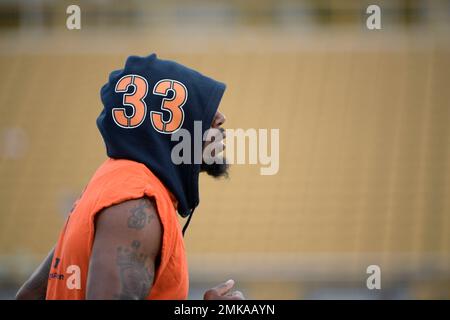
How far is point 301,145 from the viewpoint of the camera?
10609mm

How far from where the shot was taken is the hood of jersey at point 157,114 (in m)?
2.46

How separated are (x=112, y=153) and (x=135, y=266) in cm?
48

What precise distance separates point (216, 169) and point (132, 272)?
31.6 inches

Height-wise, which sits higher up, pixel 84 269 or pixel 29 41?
pixel 29 41

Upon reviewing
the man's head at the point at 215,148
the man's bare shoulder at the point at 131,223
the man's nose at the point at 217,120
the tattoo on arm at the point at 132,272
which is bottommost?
the tattoo on arm at the point at 132,272

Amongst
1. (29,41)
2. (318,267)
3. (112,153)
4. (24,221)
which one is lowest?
(318,267)

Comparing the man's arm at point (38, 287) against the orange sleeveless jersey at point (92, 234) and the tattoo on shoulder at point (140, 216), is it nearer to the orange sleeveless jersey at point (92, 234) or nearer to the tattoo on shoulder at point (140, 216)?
the orange sleeveless jersey at point (92, 234)

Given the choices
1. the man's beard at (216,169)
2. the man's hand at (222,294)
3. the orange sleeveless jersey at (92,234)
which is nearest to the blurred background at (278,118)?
the man's beard at (216,169)

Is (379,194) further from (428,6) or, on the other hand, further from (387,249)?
(428,6)

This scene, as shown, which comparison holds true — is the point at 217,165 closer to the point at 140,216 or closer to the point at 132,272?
the point at 140,216
